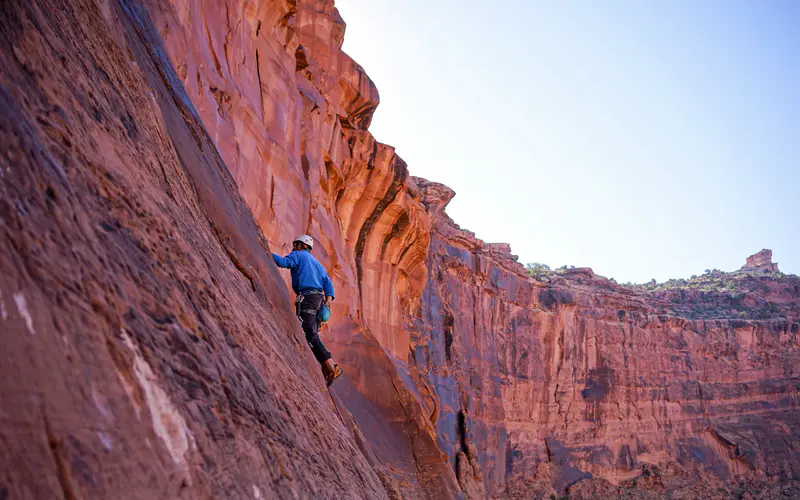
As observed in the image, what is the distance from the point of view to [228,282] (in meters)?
4.18

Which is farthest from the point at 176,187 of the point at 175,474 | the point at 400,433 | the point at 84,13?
the point at 400,433

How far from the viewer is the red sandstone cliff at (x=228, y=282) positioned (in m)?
2.06

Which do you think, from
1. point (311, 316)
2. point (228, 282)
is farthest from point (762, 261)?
point (228, 282)

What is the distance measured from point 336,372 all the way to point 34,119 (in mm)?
5379

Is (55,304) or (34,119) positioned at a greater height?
(34,119)

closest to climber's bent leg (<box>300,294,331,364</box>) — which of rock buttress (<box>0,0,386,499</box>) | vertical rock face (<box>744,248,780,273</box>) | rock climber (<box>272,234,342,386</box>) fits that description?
rock climber (<box>272,234,342,386</box>)

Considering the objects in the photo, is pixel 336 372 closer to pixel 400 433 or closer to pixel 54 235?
pixel 54 235

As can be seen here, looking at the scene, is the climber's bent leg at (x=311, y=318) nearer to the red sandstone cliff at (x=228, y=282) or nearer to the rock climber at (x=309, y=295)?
the rock climber at (x=309, y=295)

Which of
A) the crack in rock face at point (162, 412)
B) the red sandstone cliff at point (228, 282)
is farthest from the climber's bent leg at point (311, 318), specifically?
the crack in rock face at point (162, 412)

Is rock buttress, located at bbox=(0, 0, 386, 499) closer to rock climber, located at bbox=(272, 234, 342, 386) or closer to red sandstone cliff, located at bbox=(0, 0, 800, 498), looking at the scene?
red sandstone cliff, located at bbox=(0, 0, 800, 498)

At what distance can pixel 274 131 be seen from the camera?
13.6 m

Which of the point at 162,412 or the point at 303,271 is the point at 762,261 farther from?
the point at 162,412

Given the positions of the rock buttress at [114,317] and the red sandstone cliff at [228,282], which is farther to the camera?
the red sandstone cliff at [228,282]

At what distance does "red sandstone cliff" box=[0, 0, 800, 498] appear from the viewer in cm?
206
